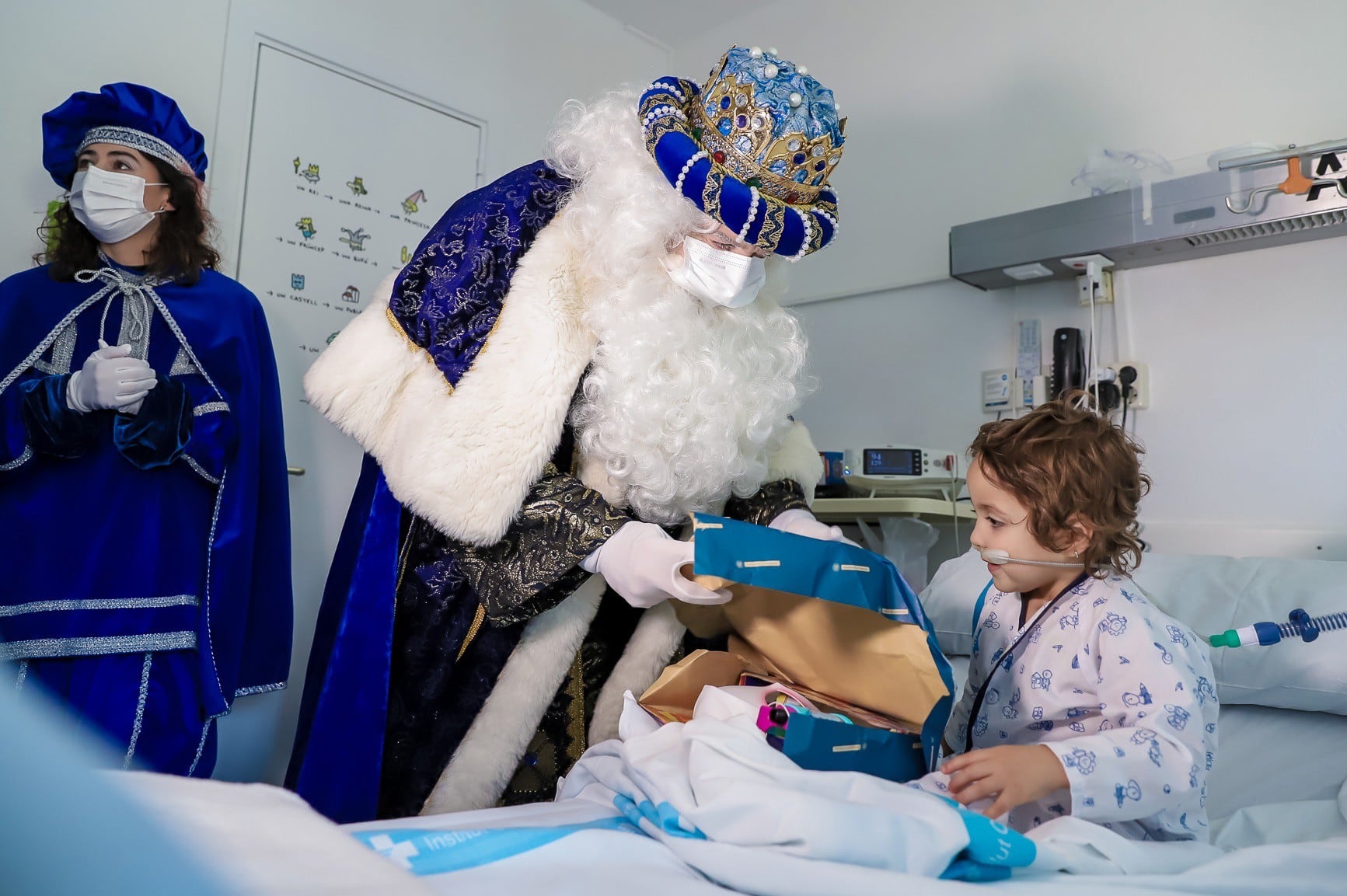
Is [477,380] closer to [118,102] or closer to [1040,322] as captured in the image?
[118,102]

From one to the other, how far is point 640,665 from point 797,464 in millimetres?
448

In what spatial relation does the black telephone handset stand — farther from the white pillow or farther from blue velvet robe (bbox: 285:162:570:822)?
blue velvet robe (bbox: 285:162:570:822)

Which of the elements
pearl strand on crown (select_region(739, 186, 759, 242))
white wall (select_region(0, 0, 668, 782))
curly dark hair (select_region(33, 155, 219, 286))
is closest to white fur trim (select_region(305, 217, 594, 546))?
pearl strand on crown (select_region(739, 186, 759, 242))

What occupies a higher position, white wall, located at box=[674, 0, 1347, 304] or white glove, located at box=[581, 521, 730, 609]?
white wall, located at box=[674, 0, 1347, 304]

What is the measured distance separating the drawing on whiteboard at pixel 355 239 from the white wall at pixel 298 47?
1.11 feet

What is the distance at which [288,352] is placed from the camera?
2736 mm

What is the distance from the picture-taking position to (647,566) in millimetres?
1237

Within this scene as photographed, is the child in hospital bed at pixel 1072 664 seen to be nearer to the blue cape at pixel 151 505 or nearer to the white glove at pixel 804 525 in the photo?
the white glove at pixel 804 525

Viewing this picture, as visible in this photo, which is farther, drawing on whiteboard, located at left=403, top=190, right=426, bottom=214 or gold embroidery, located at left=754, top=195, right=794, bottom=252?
drawing on whiteboard, located at left=403, top=190, right=426, bottom=214

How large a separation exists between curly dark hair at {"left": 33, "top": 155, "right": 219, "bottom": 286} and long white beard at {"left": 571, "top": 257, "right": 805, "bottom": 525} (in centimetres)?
108

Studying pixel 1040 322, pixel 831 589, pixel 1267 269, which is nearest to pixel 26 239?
pixel 831 589

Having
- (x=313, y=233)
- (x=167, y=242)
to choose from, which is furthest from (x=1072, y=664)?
(x=313, y=233)

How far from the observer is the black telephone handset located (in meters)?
2.67

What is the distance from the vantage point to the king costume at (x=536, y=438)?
134 centimetres
